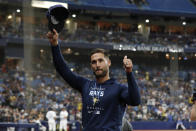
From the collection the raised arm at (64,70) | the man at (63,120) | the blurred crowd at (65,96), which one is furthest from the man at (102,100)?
the blurred crowd at (65,96)

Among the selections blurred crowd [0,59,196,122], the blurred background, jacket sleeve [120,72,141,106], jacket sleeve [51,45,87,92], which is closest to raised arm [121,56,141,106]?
jacket sleeve [120,72,141,106]

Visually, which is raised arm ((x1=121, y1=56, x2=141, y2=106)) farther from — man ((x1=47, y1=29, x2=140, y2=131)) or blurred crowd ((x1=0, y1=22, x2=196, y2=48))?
blurred crowd ((x1=0, y1=22, x2=196, y2=48))

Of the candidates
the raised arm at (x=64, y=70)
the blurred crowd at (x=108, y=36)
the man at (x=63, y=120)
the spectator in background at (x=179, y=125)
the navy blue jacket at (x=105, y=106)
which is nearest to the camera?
the navy blue jacket at (x=105, y=106)

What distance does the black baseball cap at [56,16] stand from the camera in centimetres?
394

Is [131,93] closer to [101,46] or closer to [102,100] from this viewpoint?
[102,100]

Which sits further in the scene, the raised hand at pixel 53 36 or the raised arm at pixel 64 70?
the raised arm at pixel 64 70

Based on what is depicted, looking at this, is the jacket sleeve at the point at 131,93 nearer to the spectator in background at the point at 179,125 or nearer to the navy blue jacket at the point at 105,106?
the navy blue jacket at the point at 105,106

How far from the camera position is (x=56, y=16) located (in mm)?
3996

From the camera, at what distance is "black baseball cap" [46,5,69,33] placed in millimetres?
3943

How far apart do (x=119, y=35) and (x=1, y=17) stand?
918 centimetres

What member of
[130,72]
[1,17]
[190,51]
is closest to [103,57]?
[130,72]

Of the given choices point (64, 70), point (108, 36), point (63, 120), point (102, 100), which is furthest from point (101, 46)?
point (102, 100)

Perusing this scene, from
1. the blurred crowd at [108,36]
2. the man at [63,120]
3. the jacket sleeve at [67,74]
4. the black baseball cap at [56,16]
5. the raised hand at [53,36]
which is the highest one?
the blurred crowd at [108,36]

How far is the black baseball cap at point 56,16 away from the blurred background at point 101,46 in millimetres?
16652
